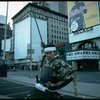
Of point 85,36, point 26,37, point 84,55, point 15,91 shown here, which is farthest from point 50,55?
Answer: point 26,37

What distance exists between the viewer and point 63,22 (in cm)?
12475

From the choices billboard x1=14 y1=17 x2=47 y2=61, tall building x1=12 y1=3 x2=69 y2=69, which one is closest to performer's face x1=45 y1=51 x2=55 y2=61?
billboard x1=14 y1=17 x2=47 y2=61

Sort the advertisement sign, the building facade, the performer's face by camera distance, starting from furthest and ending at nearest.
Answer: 1. the building facade
2. the advertisement sign
3. the performer's face

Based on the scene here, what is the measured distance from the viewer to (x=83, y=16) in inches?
2450

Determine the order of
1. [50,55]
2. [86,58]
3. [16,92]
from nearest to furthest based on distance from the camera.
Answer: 1. [50,55]
2. [16,92]
3. [86,58]

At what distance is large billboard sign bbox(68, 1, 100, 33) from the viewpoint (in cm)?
5894

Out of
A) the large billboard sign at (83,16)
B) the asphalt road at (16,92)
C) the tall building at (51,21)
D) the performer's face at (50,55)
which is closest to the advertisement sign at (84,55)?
the large billboard sign at (83,16)

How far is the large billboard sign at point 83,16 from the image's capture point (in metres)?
58.9

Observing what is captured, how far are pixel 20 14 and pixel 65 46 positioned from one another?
5129 centimetres

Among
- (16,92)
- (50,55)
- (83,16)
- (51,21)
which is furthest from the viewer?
(51,21)

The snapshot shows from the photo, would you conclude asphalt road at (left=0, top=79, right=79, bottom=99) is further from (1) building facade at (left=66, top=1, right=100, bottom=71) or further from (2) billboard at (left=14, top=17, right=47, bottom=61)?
(2) billboard at (left=14, top=17, right=47, bottom=61)

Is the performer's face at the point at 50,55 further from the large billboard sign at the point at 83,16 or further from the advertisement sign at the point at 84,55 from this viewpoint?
the large billboard sign at the point at 83,16

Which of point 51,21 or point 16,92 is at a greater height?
point 51,21

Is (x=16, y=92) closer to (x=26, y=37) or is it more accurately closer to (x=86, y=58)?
(x=86, y=58)
